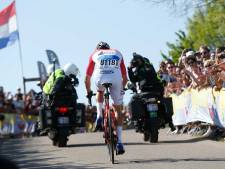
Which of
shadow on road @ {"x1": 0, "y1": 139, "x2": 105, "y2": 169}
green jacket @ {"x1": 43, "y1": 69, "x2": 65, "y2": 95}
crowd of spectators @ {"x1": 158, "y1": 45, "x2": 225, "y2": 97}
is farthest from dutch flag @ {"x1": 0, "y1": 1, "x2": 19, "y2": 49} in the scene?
shadow on road @ {"x1": 0, "y1": 139, "x2": 105, "y2": 169}

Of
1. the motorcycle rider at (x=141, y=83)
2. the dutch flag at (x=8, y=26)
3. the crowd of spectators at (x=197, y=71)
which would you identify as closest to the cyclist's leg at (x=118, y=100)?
the crowd of spectators at (x=197, y=71)

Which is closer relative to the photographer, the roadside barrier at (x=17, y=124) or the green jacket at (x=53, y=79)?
the green jacket at (x=53, y=79)

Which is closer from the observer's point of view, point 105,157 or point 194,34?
point 105,157

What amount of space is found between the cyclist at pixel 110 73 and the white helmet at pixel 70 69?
15.2 ft

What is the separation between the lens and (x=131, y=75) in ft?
54.2

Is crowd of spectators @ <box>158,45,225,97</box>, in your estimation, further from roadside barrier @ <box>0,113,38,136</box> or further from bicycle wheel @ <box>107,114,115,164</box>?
roadside barrier @ <box>0,113,38,136</box>

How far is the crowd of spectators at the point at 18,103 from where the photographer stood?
32750 millimetres

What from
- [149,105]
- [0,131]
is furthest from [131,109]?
[0,131]

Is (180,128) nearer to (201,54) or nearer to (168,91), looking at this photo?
(168,91)

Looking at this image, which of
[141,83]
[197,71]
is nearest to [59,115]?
[141,83]

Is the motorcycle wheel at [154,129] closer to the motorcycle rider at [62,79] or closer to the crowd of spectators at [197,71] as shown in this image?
the crowd of spectators at [197,71]

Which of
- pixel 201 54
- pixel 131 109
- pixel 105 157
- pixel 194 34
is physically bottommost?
pixel 105 157

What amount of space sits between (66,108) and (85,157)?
4.12m

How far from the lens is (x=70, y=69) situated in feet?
55.2
